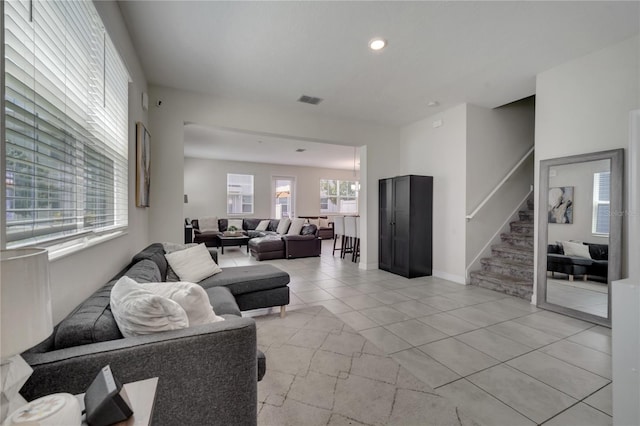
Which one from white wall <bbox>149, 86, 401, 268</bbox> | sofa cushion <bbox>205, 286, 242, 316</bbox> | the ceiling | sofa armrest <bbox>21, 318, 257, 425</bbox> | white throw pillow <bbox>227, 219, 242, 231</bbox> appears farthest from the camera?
white throw pillow <bbox>227, 219, 242, 231</bbox>

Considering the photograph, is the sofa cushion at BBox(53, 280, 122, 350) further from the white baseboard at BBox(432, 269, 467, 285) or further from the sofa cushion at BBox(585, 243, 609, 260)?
the white baseboard at BBox(432, 269, 467, 285)

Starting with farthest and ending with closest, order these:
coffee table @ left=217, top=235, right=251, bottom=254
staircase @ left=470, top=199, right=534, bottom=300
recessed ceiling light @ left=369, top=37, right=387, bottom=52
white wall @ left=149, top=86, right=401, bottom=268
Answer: coffee table @ left=217, top=235, right=251, bottom=254 → staircase @ left=470, top=199, right=534, bottom=300 → white wall @ left=149, top=86, right=401, bottom=268 → recessed ceiling light @ left=369, top=37, right=387, bottom=52

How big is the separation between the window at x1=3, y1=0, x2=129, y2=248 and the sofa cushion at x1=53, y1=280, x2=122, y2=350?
35cm

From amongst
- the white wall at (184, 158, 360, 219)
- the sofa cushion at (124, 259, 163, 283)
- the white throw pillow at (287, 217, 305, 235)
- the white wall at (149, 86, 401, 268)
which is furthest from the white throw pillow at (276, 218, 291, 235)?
the sofa cushion at (124, 259, 163, 283)

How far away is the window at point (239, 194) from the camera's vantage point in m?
9.45

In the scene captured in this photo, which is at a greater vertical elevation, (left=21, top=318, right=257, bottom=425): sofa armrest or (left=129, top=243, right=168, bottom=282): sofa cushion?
(left=129, top=243, right=168, bottom=282): sofa cushion

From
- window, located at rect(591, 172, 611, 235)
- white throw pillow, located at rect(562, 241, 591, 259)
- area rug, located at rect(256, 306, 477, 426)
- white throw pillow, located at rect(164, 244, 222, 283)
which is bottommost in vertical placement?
area rug, located at rect(256, 306, 477, 426)

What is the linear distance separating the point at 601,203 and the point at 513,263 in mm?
1620

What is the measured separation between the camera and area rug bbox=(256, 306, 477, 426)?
1.56 m

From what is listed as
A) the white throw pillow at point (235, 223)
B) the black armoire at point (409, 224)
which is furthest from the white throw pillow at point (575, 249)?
the white throw pillow at point (235, 223)

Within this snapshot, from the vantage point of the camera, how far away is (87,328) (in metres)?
1.13

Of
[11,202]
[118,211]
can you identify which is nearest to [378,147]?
[118,211]

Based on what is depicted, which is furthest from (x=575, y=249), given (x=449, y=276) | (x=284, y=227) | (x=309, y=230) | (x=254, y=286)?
(x=284, y=227)

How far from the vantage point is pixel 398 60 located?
3.04 metres
